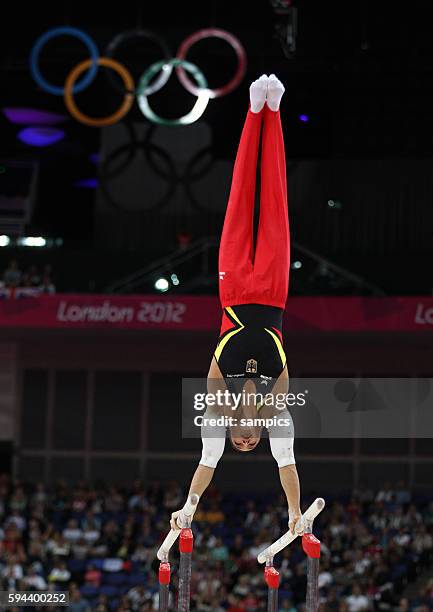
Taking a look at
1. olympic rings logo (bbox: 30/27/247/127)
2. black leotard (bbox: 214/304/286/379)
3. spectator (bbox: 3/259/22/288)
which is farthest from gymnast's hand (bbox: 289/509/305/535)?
olympic rings logo (bbox: 30/27/247/127)

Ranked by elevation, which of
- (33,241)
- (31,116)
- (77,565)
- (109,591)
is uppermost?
(31,116)

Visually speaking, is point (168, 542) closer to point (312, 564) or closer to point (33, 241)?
point (312, 564)

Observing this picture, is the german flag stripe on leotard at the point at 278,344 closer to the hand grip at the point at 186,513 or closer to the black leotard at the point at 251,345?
the black leotard at the point at 251,345

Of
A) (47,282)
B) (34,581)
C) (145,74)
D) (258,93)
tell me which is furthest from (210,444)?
(145,74)

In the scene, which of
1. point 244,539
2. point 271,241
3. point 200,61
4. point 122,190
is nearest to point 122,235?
point 122,190

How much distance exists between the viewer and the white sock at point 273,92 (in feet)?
27.1

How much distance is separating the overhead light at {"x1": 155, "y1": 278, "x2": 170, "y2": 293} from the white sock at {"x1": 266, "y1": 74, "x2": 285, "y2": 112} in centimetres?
898

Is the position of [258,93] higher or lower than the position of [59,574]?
higher

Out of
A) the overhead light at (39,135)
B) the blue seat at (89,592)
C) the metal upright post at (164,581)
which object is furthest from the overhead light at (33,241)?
the metal upright post at (164,581)

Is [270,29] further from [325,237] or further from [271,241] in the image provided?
[271,241]

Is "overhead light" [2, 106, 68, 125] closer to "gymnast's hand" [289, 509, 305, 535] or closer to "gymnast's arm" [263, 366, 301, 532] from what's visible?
"gymnast's arm" [263, 366, 301, 532]

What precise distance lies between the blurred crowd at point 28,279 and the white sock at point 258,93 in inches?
360

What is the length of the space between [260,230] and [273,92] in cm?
104

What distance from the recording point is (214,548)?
15695mm
